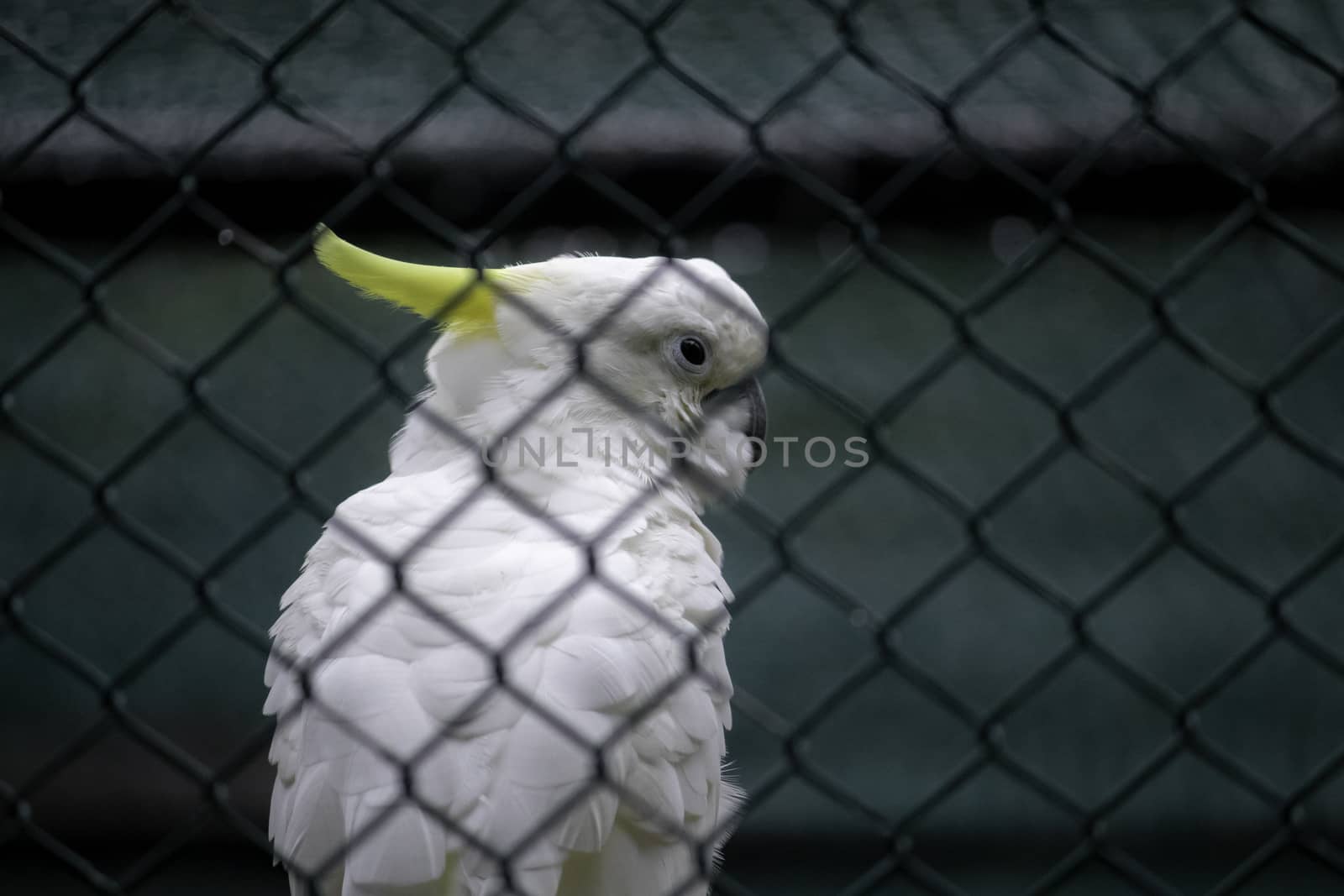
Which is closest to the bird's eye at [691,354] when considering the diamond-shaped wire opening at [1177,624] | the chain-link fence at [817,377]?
the chain-link fence at [817,377]

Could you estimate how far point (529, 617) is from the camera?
4.08ft

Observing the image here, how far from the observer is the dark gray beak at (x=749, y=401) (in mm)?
1643

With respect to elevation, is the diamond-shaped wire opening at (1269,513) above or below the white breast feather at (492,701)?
above

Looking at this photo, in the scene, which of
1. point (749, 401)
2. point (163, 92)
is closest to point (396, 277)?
point (749, 401)

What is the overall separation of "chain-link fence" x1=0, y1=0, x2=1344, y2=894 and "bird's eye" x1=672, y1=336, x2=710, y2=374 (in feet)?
1.92

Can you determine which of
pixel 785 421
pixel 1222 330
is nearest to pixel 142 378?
pixel 785 421

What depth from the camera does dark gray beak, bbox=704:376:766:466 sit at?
164 centimetres

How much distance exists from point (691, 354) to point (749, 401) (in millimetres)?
147

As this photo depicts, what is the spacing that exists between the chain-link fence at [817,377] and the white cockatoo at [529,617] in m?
0.58

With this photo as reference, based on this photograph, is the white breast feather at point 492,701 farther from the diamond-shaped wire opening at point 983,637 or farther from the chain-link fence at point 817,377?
the diamond-shaped wire opening at point 983,637

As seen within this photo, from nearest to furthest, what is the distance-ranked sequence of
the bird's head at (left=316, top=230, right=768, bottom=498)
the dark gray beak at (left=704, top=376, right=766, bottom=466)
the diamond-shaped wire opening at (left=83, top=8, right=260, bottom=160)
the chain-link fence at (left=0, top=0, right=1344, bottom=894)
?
the bird's head at (left=316, top=230, right=768, bottom=498) → the dark gray beak at (left=704, top=376, right=766, bottom=466) → the diamond-shaped wire opening at (left=83, top=8, right=260, bottom=160) → the chain-link fence at (left=0, top=0, right=1344, bottom=894)

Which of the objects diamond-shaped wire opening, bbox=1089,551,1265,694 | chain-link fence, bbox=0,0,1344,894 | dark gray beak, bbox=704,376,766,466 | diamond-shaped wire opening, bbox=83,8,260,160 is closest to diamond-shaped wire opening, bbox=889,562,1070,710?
chain-link fence, bbox=0,0,1344,894

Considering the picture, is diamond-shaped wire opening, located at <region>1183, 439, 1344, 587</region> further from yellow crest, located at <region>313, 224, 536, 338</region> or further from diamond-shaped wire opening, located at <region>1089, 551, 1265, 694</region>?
yellow crest, located at <region>313, 224, 536, 338</region>

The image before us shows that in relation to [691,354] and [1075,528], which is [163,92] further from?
[1075,528]
